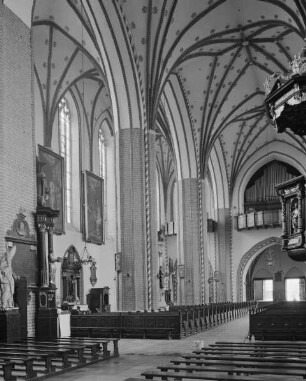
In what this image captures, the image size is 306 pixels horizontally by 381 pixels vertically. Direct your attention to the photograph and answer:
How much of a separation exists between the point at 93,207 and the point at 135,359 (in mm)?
15449

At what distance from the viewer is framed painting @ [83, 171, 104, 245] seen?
2526 centimetres

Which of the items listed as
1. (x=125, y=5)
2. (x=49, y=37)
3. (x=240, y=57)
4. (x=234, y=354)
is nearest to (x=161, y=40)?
(x=125, y=5)

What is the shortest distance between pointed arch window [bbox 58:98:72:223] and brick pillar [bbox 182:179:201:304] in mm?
5954

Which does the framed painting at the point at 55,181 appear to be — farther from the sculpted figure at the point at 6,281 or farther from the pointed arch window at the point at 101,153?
the sculpted figure at the point at 6,281

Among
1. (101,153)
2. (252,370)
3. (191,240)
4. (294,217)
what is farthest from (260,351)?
(101,153)

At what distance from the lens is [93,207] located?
25969 millimetres

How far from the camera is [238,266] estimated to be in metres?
36.0

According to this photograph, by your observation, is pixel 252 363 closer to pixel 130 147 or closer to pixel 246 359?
pixel 246 359

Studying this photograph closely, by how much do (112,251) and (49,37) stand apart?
11.0m

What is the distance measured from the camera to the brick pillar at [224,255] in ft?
115

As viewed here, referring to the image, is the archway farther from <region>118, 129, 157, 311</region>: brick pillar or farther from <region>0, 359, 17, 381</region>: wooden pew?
<region>0, 359, 17, 381</region>: wooden pew

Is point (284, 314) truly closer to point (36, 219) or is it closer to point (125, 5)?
point (36, 219)

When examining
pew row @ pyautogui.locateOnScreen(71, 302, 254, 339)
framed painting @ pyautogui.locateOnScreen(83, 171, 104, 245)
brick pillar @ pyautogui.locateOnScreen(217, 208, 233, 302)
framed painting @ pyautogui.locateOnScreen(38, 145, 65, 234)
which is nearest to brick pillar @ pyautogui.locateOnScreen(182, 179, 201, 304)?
framed painting @ pyautogui.locateOnScreen(83, 171, 104, 245)

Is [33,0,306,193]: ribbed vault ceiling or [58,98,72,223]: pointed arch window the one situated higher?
[33,0,306,193]: ribbed vault ceiling
